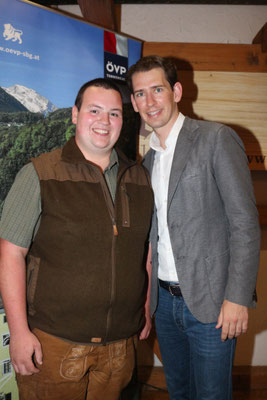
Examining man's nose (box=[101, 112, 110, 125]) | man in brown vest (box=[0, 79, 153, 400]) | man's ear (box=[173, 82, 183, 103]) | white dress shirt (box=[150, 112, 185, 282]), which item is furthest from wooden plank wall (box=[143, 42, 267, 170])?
man in brown vest (box=[0, 79, 153, 400])

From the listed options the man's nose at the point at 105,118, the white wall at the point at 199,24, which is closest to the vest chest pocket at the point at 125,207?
the man's nose at the point at 105,118

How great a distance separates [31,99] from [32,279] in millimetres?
994

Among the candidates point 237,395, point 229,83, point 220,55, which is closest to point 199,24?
point 220,55

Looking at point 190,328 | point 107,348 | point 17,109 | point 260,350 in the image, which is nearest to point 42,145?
point 17,109

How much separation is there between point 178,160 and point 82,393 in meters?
1.13

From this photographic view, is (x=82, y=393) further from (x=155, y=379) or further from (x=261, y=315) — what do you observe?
(x=261, y=315)

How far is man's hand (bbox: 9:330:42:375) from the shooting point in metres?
1.18

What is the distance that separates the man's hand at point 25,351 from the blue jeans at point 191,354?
25.1 inches

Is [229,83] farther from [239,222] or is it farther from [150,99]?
[239,222]

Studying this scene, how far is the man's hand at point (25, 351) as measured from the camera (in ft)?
3.86

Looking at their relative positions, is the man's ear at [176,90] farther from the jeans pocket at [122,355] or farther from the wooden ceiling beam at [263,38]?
the jeans pocket at [122,355]

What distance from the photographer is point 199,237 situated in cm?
131

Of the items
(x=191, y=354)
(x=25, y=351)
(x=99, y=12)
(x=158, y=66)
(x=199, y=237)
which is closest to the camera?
(x=25, y=351)

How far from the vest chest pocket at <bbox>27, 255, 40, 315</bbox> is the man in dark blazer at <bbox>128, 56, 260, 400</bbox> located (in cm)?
58
